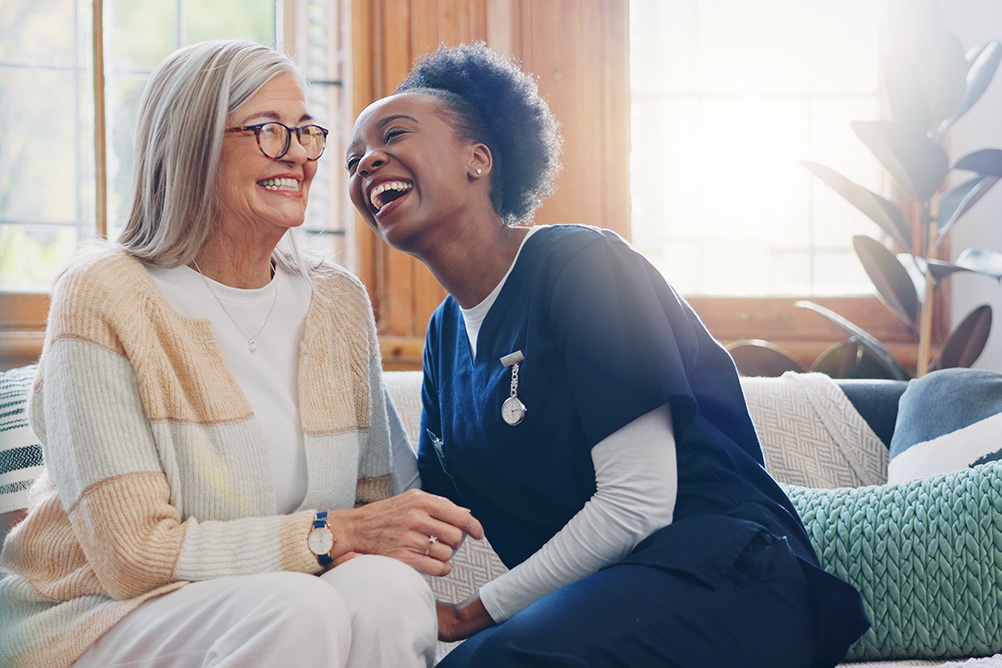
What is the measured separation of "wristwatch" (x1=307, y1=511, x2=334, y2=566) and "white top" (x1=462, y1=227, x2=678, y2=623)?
0.93 ft

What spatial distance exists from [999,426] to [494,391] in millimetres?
969

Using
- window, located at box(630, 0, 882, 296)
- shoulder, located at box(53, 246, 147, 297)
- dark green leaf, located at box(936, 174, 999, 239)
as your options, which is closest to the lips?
shoulder, located at box(53, 246, 147, 297)

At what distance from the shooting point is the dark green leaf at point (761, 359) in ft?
8.49

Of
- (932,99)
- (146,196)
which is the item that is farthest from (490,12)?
(146,196)

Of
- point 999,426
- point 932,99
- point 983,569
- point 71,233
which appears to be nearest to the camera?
point 983,569

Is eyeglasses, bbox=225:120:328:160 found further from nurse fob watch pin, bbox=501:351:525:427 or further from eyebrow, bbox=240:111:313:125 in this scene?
nurse fob watch pin, bbox=501:351:525:427

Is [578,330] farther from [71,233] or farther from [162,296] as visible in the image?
[71,233]

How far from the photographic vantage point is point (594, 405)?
4.50ft

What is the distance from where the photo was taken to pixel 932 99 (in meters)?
2.46

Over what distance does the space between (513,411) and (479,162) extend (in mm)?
432

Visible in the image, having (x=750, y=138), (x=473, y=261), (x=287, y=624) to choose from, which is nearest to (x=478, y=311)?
(x=473, y=261)

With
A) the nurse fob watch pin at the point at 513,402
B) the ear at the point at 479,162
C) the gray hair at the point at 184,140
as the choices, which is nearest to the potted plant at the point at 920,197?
the ear at the point at 479,162

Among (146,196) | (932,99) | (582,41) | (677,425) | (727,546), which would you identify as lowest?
(727,546)

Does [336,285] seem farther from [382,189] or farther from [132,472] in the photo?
[132,472]
